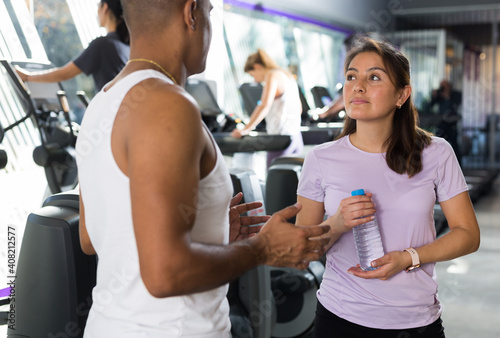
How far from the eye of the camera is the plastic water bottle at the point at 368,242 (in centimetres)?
151

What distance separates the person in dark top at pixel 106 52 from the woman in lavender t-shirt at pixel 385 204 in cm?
207

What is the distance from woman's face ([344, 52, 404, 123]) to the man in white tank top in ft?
2.12

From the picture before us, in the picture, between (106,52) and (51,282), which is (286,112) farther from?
(51,282)

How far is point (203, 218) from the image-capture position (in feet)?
3.33

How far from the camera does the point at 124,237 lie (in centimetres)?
99

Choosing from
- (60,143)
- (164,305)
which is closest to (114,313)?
(164,305)

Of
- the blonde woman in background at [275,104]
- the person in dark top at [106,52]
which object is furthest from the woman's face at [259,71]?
the person in dark top at [106,52]

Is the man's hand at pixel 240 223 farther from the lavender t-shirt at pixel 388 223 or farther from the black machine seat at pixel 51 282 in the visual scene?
the black machine seat at pixel 51 282

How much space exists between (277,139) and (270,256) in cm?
354

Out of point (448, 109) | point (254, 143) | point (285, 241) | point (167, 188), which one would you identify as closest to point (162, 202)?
point (167, 188)

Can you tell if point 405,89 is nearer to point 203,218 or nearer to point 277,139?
point 203,218

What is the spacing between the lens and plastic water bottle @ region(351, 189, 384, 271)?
151cm

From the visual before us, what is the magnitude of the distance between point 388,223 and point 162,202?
869mm

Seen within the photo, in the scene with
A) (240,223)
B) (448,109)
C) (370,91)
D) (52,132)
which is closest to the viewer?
(240,223)
